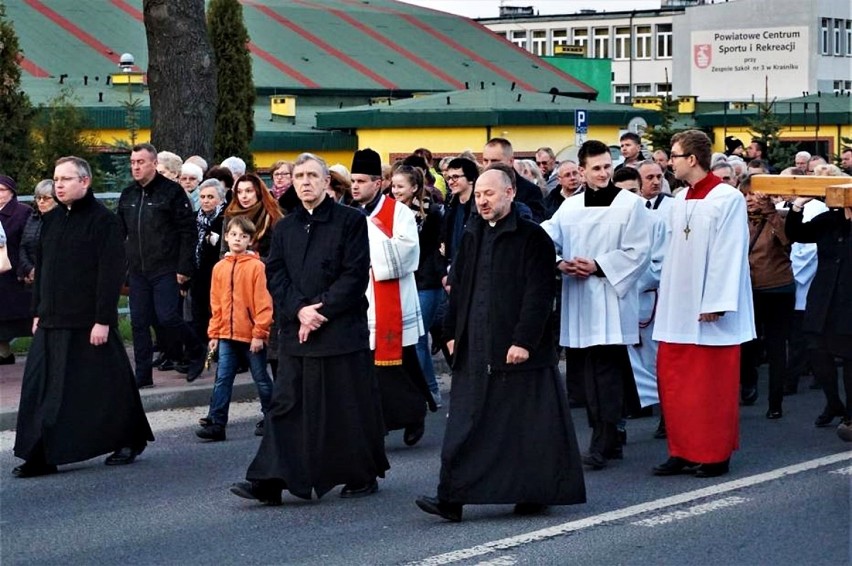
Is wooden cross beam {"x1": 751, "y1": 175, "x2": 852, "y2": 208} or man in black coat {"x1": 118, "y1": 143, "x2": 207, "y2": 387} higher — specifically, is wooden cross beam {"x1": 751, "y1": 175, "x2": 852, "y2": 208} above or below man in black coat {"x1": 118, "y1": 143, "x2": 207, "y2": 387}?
above

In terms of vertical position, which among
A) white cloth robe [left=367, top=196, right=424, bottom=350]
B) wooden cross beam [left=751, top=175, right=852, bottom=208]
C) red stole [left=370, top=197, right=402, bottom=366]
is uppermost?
wooden cross beam [left=751, top=175, right=852, bottom=208]

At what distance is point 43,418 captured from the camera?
→ 10539 millimetres

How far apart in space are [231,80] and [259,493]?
23.9 meters

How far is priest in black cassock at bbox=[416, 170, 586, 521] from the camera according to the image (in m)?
8.98

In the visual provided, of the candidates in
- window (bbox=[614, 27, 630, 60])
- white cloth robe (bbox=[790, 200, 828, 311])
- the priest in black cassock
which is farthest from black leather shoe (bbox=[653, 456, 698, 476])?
window (bbox=[614, 27, 630, 60])

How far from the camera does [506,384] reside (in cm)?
909

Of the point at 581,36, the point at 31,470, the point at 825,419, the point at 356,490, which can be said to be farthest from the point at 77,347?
the point at 581,36

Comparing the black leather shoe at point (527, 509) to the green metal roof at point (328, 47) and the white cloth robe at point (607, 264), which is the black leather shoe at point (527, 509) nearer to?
the white cloth robe at point (607, 264)

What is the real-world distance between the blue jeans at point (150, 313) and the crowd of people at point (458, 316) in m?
0.03

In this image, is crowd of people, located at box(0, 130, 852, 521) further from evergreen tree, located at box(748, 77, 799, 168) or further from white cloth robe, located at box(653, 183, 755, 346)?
evergreen tree, located at box(748, 77, 799, 168)

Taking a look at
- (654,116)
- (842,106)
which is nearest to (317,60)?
(654,116)

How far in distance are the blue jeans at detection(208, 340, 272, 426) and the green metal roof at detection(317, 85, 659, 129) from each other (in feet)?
89.9

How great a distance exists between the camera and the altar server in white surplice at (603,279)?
10.7 meters

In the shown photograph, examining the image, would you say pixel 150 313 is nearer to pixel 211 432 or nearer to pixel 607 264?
pixel 211 432
